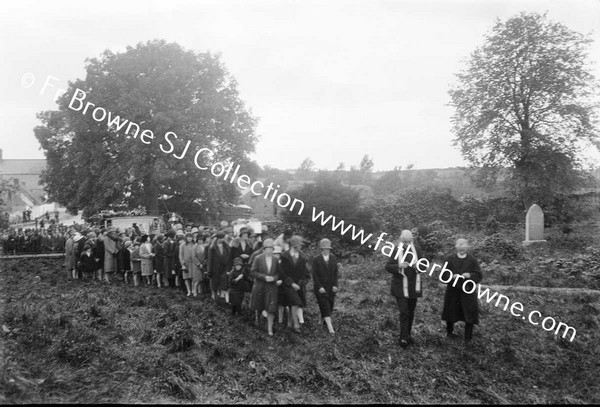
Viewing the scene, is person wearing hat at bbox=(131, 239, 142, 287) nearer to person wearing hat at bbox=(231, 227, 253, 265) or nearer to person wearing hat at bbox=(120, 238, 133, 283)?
person wearing hat at bbox=(120, 238, 133, 283)

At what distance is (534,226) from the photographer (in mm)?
21891

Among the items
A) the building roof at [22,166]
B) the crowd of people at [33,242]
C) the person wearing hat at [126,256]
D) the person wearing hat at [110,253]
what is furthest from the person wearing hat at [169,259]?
the building roof at [22,166]

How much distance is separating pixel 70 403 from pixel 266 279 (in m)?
4.58

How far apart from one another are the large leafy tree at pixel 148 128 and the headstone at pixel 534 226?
18.3 meters

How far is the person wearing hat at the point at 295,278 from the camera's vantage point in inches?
365

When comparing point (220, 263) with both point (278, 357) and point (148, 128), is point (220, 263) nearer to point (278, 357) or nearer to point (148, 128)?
point (278, 357)

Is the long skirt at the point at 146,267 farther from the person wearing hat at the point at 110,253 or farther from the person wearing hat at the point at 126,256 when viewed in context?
the person wearing hat at the point at 110,253

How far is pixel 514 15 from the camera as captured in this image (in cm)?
2959

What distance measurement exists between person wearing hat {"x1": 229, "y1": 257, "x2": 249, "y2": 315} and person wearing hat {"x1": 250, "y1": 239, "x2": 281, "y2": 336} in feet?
3.56

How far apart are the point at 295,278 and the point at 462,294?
2.99m

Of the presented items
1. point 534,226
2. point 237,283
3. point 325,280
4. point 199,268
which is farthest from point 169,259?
point 534,226

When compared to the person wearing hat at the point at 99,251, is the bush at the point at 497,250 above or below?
above

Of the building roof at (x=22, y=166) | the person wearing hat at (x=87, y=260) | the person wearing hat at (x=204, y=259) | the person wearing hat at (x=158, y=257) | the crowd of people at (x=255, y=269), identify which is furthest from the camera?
the building roof at (x=22, y=166)

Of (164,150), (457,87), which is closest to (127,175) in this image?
(164,150)
